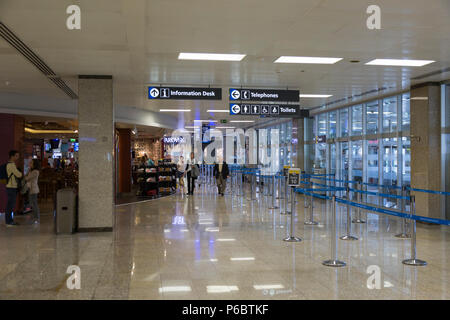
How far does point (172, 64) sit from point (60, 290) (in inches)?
199

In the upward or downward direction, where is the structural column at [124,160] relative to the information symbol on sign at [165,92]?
downward

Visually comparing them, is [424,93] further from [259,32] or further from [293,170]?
[259,32]

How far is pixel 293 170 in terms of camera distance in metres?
8.83

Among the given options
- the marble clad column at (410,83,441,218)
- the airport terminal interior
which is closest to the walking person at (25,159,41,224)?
the airport terminal interior

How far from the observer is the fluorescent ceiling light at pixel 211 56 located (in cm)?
809

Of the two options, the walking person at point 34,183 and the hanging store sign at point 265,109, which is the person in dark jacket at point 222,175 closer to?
the hanging store sign at point 265,109

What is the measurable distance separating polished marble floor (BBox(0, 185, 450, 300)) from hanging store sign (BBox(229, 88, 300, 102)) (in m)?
3.05

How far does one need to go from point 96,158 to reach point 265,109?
15.0 ft

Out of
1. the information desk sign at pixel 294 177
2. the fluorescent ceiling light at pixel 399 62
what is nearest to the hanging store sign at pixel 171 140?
the information desk sign at pixel 294 177

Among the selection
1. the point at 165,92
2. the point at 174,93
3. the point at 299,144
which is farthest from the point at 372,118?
the point at 165,92

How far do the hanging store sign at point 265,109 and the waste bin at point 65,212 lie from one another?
4.70m

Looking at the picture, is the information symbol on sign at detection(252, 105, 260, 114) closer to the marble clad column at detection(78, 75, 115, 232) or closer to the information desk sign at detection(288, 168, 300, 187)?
the information desk sign at detection(288, 168, 300, 187)

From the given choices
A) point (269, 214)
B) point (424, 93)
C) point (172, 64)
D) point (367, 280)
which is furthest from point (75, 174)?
point (367, 280)

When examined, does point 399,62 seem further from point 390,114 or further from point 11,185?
point 11,185
